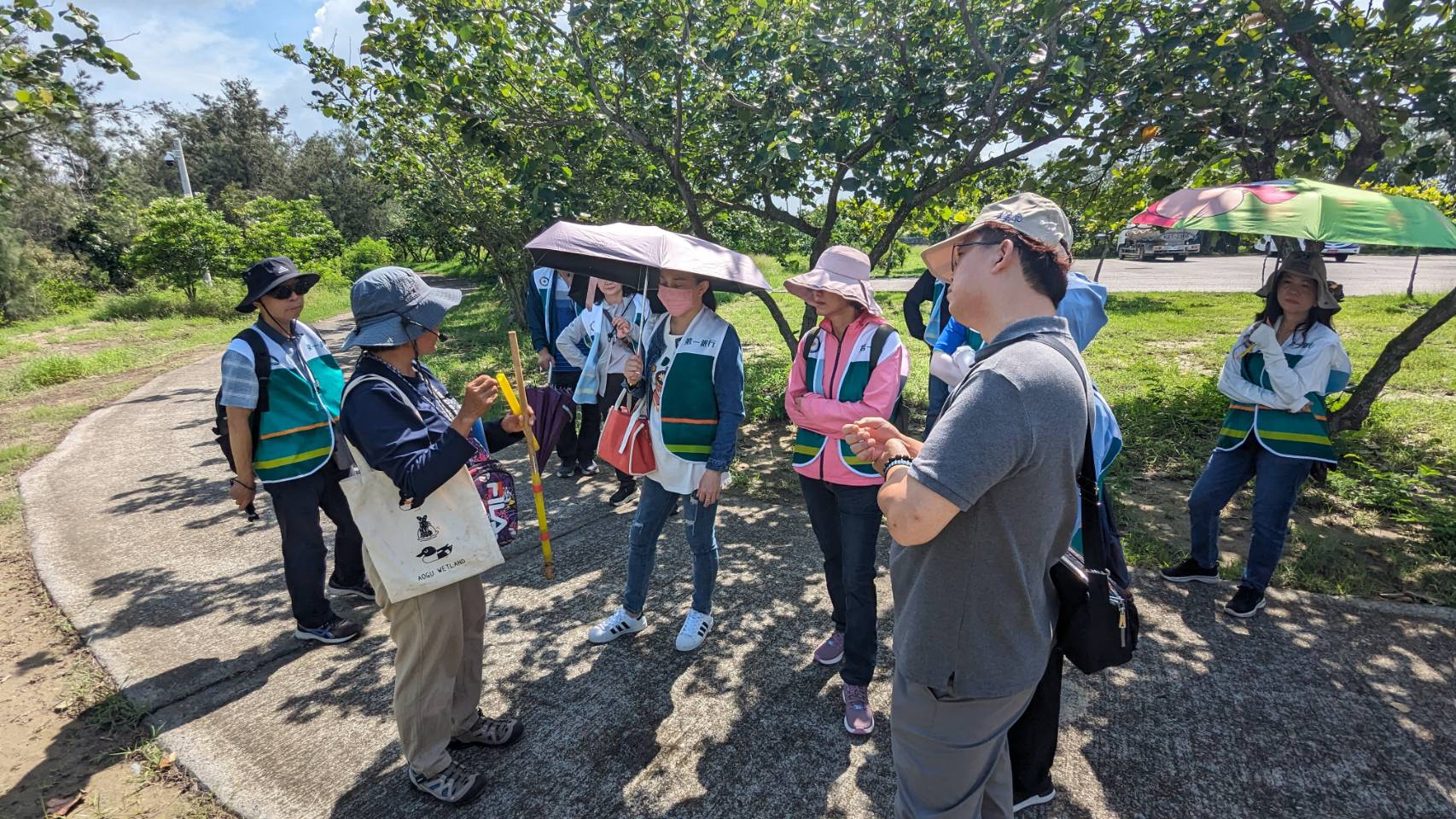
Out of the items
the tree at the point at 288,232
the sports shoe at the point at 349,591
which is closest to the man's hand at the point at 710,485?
the sports shoe at the point at 349,591

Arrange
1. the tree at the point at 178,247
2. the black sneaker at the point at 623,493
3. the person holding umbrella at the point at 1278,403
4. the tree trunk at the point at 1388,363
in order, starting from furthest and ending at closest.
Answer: the tree at the point at 178,247 < the black sneaker at the point at 623,493 < the tree trunk at the point at 1388,363 < the person holding umbrella at the point at 1278,403

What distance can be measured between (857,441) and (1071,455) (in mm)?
526

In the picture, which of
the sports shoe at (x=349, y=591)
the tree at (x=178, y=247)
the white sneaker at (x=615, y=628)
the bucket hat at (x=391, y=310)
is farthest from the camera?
the tree at (x=178, y=247)

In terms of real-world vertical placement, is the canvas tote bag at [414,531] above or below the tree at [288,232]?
below

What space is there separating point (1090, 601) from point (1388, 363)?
595cm

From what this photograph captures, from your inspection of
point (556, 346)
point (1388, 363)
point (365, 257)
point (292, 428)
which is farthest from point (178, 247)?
point (1388, 363)

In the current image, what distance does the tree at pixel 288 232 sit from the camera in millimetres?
20781

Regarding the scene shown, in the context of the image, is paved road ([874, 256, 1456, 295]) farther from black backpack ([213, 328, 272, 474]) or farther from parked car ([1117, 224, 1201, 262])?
black backpack ([213, 328, 272, 474])

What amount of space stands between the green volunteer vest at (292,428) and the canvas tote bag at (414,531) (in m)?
1.17

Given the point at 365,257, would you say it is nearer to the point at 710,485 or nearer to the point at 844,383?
the point at 710,485

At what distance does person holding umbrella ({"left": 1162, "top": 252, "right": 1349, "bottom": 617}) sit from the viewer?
3354 millimetres

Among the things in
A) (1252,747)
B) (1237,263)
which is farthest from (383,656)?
(1237,263)

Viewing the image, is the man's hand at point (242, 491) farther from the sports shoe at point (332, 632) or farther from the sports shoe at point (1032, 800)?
the sports shoe at point (1032, 800)

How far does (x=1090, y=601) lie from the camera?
173cm
